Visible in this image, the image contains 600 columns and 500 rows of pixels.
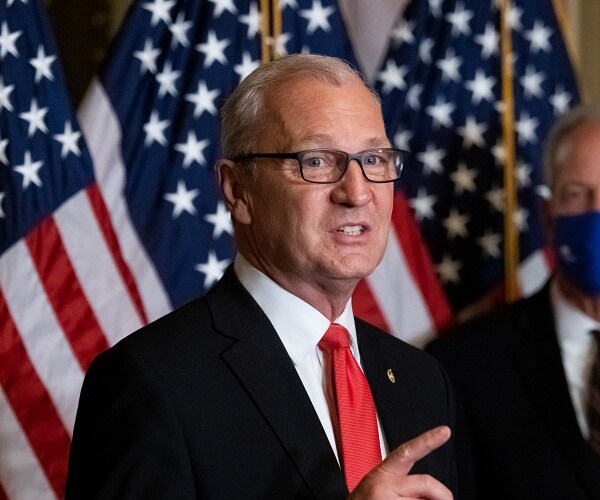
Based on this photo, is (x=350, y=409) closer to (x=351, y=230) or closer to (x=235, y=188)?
(x=351, y=230)

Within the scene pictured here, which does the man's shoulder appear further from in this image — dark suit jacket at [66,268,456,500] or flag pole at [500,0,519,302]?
dark suit jacket at [66,268,456,500]

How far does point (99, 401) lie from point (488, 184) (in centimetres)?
215

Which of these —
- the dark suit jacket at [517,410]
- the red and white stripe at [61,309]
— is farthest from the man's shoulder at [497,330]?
the red and white stripe at [61,309]

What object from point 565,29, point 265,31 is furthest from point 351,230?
point 565,29

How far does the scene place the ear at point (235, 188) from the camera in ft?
A: 6.82

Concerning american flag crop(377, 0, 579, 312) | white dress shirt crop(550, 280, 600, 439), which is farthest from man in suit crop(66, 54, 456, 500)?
american flag crop(377, 0, 579, 312)

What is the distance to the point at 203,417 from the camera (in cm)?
183

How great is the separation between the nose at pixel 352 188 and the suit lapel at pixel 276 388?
0.26 m

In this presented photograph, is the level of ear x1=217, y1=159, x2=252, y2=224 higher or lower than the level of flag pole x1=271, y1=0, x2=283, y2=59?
lower

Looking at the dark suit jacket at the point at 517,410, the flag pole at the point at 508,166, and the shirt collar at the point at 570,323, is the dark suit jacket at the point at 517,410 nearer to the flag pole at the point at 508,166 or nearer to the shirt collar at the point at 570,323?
the shirt collar at the point at 570,323

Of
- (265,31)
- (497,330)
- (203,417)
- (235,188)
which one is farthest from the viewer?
(265,31)

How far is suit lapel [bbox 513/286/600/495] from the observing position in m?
2.93

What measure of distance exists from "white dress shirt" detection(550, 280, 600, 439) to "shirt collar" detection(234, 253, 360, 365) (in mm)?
1262

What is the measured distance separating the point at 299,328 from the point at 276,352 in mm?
75
